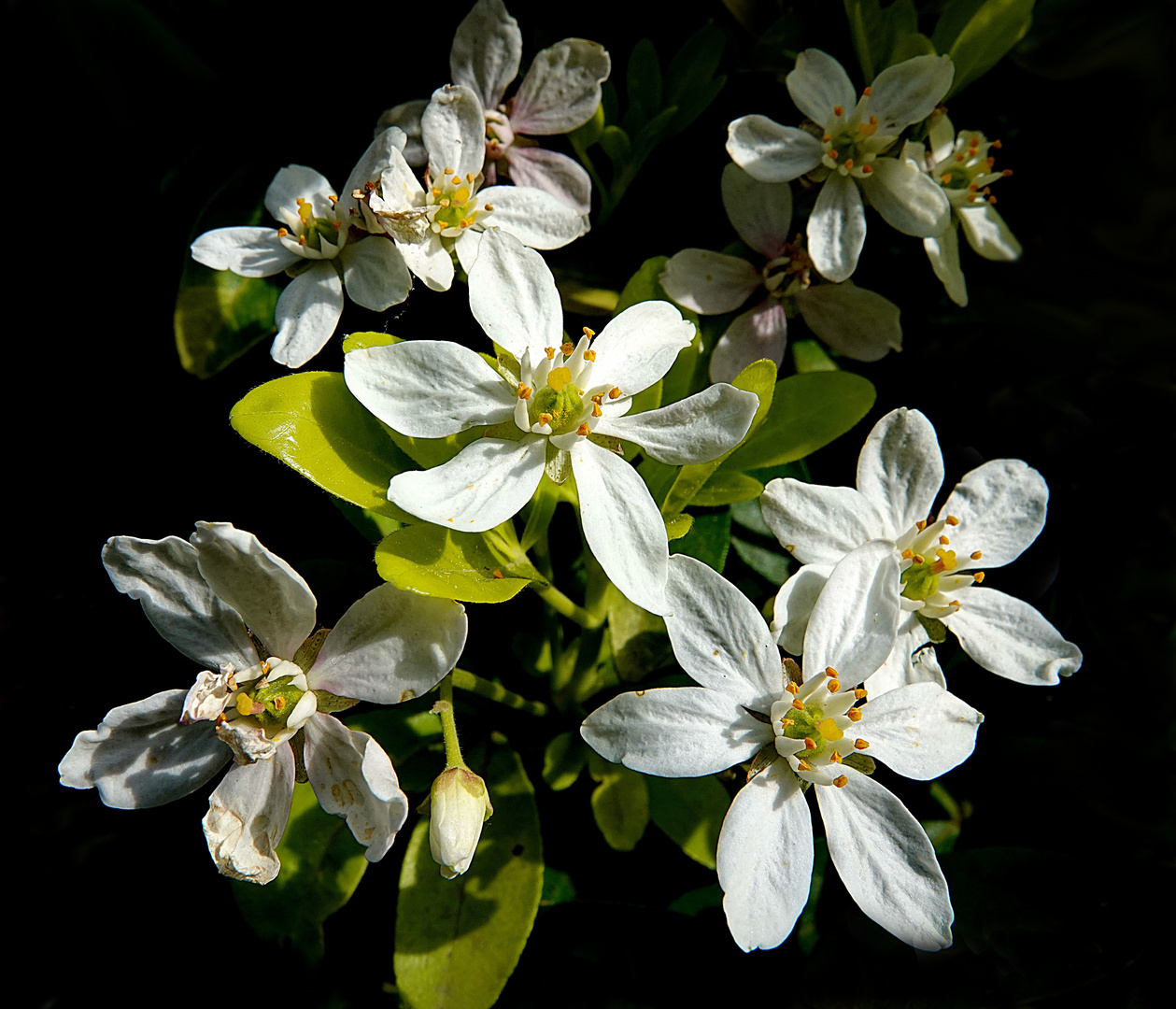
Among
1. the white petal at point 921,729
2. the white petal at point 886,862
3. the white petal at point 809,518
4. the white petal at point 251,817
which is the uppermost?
the white petal at point 809,518

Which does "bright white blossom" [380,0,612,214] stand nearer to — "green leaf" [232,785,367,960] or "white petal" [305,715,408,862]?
"white petal" [305,715,408,862]

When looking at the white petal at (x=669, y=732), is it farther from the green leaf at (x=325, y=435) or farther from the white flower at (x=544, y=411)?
the green leaf at (x=325, y=435)

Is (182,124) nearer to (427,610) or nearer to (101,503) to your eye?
(101,503)

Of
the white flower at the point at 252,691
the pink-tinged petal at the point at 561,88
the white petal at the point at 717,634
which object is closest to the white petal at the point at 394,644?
the white flower at the point at 252,691

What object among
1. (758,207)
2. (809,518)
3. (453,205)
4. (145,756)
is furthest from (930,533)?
(145,756)

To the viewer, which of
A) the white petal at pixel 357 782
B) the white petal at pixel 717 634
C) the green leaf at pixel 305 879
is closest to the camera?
the white petal at pixel 357 782

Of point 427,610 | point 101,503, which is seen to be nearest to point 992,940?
point 427,610

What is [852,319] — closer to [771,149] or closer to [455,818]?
[771,149]
